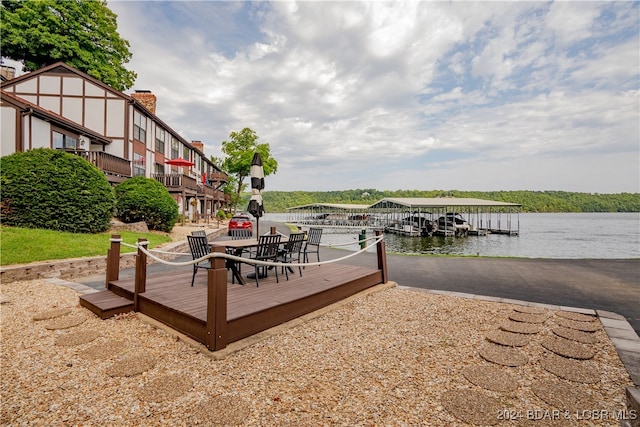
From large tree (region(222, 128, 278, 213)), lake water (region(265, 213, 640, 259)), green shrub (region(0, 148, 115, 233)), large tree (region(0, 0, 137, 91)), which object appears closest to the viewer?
green shrub (region(0, 148, 115, 233))

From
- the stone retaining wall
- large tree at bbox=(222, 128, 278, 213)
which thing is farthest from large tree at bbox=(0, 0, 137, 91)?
the stone retaining wall

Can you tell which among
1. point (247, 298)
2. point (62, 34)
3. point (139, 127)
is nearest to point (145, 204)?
point (139, 127)

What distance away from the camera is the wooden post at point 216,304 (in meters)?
3.52

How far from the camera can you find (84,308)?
17.0 feet

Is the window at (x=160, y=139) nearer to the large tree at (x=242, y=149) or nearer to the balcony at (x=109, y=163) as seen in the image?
the balcony at (x=109, y=163)

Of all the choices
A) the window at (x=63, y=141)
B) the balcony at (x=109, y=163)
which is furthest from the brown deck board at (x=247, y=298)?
the window at (x=63, y=141)

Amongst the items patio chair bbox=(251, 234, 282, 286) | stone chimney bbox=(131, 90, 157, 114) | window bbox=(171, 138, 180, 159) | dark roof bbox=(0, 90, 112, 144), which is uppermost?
stone chimney bbox=(131, 90, 157, 114)

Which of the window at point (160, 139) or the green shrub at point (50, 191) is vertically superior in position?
the window at point (160, 139)

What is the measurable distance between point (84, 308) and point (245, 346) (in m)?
3.43

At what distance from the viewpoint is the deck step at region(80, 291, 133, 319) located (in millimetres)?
4711

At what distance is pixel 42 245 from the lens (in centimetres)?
817

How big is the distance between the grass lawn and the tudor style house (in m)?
7.28

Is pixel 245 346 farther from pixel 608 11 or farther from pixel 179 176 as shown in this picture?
pixel 179 176

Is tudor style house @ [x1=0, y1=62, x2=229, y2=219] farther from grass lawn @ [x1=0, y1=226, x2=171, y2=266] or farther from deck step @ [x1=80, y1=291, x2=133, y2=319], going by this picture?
deck step @ [x1=80, y1=291, x2=133, y2=319]
